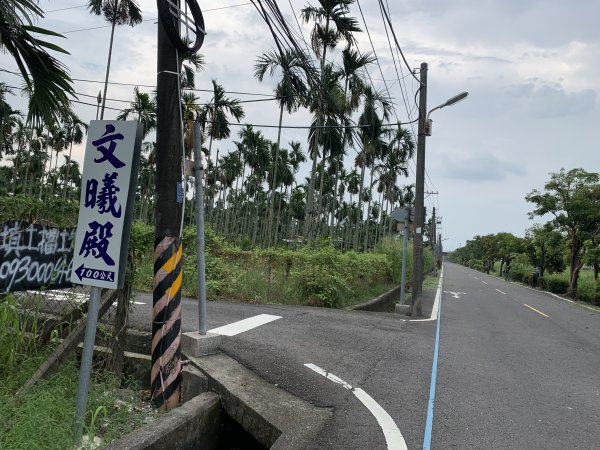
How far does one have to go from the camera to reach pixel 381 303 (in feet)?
54.9

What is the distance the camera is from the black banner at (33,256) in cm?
384

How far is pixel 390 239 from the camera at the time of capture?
27.2 meters

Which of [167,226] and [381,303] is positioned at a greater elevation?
[167,226]

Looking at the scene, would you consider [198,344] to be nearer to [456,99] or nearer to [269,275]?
[269,275]

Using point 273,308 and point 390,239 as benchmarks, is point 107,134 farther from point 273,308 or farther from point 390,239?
point 390,239

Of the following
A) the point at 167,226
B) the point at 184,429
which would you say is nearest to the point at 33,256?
the point at 167,226

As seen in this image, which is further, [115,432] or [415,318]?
[415,318]

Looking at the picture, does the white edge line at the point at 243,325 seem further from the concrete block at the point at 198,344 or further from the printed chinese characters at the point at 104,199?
the printed chinese characters at the point at 104,199

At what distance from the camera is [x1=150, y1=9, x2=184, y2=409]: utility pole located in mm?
4488

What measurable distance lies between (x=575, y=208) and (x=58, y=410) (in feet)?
96.3

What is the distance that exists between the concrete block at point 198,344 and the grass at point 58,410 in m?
0.85

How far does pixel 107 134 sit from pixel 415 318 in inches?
423

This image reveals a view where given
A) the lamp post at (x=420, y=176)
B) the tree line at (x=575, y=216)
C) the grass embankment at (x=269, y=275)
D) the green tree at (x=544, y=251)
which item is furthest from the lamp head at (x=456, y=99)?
the green tree at (x=544, y=251)

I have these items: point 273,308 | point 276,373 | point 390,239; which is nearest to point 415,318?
point 273,308
